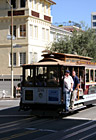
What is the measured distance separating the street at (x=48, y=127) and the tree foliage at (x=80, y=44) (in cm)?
2286

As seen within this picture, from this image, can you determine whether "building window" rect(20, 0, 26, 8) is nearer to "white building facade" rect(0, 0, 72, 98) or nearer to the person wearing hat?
"white building facade" rect(0, 0, 72, 98)

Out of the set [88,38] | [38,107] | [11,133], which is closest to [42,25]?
[88,38]

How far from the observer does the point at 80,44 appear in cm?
4003

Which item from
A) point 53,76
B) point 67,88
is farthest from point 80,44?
point 67,88

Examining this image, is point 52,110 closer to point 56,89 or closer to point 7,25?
point 56,89

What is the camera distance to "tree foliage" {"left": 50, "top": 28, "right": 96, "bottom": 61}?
129 feet

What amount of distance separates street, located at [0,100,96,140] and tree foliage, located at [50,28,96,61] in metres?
22.9

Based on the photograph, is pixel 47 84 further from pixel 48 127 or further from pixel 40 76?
pixel 48 127

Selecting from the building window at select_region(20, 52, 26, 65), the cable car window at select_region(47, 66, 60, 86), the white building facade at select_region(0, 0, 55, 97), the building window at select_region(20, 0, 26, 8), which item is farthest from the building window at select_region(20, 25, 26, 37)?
the cable car window at select_region(47, 66, 60, 86)

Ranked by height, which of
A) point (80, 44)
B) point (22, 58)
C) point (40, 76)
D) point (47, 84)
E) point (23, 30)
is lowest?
point (47, 84)

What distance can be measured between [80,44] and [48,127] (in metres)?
27.8

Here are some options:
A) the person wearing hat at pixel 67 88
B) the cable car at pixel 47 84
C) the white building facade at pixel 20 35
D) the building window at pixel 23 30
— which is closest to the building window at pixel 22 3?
the white building facade at pixel 20 35

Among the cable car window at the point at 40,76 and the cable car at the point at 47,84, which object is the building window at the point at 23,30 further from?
the cable car window at the point at 40,76

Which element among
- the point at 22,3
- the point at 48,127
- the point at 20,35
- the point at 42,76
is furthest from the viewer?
the point at 20,35
